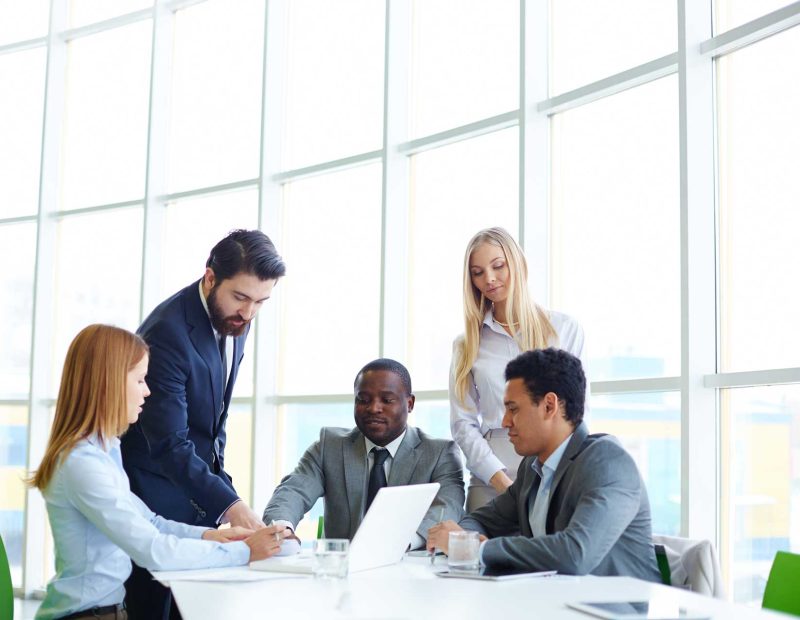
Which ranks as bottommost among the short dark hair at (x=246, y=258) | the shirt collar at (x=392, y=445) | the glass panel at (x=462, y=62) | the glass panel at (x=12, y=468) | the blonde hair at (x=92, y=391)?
the glass panel at (x=12, y=468)

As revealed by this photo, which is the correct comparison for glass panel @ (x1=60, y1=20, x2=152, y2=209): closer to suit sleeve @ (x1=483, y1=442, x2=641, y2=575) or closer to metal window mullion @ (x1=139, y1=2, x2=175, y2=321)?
metal window mullion @ (x1=139, y1=2, x2=175, y2=321)

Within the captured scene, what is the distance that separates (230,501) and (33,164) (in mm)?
5228

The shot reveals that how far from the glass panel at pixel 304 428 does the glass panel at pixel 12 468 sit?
7.18ft

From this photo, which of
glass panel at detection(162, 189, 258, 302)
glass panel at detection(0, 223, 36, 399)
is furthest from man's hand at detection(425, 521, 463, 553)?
glass panel at detection(0, 223, 36, 399)

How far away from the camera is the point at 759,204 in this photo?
12.3ft

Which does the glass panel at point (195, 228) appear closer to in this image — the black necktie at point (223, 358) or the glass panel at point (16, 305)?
the glass panel at point (16, 305)

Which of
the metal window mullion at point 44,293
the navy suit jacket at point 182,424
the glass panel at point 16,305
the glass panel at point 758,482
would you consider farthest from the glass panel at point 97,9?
the glass panel at point 758,482

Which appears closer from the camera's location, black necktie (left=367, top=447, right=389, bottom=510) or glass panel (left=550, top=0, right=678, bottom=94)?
black necktie (left=367, top=447, right=389, bottom=510)

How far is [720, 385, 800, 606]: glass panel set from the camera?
3.54 meters

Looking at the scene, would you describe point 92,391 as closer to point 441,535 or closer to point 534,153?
point 441,535

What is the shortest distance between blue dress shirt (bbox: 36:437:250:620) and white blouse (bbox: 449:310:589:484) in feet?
3.50

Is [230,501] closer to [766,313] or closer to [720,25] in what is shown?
[766,313]

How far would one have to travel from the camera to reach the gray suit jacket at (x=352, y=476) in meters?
3.03

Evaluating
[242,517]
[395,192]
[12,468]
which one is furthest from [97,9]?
[242,517]
